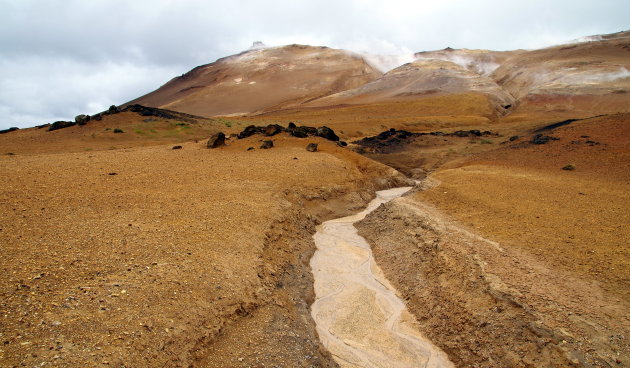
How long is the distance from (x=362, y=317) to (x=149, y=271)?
4809mm

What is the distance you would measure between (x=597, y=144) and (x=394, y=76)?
79.9 meters

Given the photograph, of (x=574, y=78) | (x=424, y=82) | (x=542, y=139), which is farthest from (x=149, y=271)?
(x=424, y=82)

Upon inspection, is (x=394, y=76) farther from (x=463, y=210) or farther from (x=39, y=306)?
(x=39, y=306)

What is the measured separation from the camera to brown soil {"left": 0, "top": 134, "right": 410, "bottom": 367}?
5195mm

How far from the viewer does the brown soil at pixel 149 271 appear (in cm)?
520

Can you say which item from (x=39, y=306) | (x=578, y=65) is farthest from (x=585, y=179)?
(x=578, y=65)

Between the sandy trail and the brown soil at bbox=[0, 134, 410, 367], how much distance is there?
22.9 inches

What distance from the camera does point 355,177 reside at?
2005 cm

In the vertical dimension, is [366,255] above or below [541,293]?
below

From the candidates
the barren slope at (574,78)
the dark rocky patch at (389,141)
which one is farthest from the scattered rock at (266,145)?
the barren slope at (574,78)

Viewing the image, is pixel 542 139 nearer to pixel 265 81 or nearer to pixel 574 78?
pixel 574 78

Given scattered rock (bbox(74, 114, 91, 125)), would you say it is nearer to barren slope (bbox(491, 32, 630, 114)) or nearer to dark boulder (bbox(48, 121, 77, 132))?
dark boulder (bbox(48, 121, 77, 132))

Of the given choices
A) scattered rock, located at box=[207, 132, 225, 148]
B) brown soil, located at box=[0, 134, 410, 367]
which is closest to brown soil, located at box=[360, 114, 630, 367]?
brown soil, located at box=[0, 134, 410, 367]

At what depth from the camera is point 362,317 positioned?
8.86m
